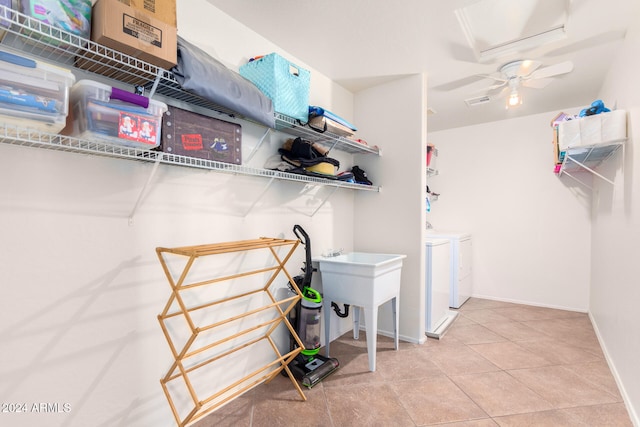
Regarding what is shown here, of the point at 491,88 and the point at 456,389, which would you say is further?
the point at 491,88

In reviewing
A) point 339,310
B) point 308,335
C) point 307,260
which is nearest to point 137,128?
point 307,260

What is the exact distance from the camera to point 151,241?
1.49 m

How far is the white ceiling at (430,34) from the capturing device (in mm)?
1795

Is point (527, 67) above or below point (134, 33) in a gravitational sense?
above

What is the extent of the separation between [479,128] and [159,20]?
13.6 feet

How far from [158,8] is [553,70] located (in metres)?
2.73

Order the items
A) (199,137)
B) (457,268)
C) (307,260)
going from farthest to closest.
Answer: (457,268)
(307,260)
(199,137)

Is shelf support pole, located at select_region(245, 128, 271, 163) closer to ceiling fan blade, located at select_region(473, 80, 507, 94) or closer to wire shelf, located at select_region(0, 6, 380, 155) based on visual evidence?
wire shelf, located at select_region(0, 6, 380, 155)

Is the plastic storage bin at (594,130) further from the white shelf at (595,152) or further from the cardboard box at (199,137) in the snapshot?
the cardboard box at (199,137)

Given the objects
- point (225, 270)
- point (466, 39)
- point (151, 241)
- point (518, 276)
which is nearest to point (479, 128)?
point (518, 276)

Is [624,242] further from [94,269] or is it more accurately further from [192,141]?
[94,269]

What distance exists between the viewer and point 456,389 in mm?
1954

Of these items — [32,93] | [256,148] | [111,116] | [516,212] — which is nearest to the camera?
[32,93]

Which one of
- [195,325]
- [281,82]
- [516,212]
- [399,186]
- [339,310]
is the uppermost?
[281,82]
